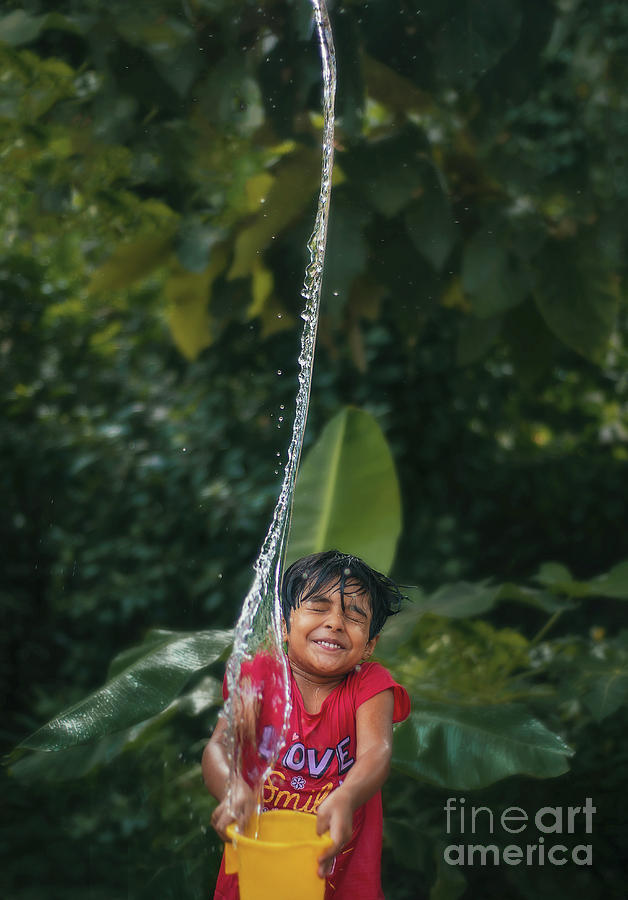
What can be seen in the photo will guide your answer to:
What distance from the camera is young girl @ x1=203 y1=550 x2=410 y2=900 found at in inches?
34.2

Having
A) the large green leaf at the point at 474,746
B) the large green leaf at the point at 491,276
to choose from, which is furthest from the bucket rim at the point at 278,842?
the large green leaf at the point at 491,276

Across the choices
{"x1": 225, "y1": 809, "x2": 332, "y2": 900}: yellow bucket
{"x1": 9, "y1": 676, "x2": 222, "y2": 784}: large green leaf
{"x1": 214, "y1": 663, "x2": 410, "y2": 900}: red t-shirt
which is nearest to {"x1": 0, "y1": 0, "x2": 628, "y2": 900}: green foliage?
{"x1": 9, "y1": 676, "x2": 222, "y2": 784}: large green leaf

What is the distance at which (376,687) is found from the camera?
0.89 meters

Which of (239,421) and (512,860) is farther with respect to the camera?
(239,421)

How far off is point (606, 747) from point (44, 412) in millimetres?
1399

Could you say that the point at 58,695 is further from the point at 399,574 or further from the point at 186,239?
the point at 186,239

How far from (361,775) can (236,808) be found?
4.3 inches

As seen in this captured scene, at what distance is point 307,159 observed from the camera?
5.97ft

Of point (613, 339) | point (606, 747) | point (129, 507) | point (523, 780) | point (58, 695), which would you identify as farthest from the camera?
point (613, 339)

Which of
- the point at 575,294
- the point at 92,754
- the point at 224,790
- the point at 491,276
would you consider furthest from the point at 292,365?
the point at 224,790

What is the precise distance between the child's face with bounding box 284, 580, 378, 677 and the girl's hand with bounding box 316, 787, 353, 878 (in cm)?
12

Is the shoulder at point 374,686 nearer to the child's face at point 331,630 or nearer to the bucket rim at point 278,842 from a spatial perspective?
the child's face at point 331,630

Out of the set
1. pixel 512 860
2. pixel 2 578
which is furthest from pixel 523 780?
pixel 2 578

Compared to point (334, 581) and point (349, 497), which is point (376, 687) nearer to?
point (334, 581)
